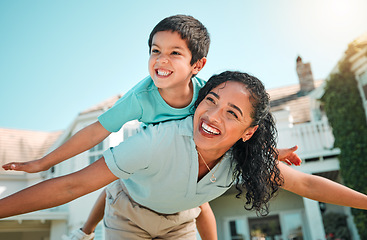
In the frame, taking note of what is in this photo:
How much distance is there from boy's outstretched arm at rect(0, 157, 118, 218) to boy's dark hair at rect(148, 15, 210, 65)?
1321 millimetres

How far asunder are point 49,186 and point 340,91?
34.6ft

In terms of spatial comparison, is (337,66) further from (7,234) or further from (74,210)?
(7,234)

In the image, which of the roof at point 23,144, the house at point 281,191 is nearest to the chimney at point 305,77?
the house at point 281,191

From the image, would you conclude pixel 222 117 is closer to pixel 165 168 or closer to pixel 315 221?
pixel 165 168

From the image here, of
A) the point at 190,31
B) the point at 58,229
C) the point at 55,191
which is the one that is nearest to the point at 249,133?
the point at 190,31

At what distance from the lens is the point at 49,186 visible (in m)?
1.70

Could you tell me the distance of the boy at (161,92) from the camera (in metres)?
2.60

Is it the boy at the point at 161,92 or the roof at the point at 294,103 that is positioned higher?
the roof at the point at 294,103

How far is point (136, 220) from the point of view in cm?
248

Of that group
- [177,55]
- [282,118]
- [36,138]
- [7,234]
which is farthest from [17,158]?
[177,55]

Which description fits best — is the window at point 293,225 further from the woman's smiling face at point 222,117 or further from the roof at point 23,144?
the woman's smiling face at point 222,117

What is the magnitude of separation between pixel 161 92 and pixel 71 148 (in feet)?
2.76

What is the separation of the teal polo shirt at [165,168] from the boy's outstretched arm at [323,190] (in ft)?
1.47

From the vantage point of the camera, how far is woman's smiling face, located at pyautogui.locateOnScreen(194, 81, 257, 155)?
6.89 feet
